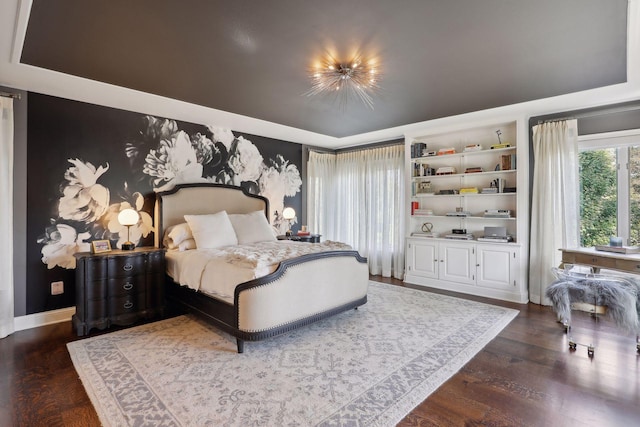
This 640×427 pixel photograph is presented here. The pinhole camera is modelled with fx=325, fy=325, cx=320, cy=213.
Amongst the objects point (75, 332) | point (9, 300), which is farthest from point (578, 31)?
point (9, 300)

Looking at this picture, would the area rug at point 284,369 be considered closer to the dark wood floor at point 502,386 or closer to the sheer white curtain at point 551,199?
the dark wood floor at point 502,386

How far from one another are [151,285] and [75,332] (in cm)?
76

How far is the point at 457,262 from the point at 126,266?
4177mm

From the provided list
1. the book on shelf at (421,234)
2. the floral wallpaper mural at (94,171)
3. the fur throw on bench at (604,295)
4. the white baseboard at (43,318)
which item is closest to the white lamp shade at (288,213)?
the floral wallpaper mural at (94,171)

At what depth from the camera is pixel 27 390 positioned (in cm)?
215

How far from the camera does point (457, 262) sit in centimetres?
464

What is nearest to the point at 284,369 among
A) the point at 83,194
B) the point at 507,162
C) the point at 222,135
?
the point at 83,194

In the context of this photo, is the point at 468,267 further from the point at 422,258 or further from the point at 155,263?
the point at 155,263

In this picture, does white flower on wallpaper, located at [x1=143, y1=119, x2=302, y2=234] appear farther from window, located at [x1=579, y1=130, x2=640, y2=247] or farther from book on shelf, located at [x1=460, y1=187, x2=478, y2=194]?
window, located at [x1=579, y1=130, x2=640, y2=247]

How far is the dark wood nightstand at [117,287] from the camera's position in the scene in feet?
10.3

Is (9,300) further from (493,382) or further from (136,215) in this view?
(493,382)

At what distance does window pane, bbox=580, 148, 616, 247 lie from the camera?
12.4 feet

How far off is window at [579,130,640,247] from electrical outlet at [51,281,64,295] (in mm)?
5986

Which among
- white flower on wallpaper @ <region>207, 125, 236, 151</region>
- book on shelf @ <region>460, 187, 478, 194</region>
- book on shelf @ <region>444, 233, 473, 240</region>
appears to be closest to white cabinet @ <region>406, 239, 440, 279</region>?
book on shelf @ <region>444, 233, 473, 240</region>
